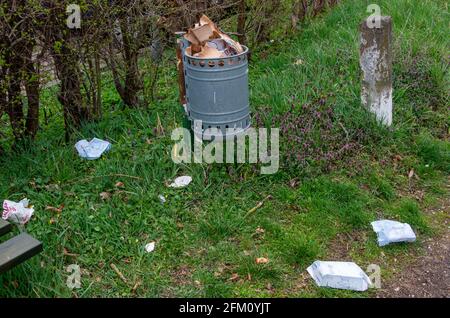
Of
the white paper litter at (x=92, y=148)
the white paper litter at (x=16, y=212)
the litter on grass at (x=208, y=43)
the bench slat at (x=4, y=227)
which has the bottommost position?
the white paper litter at (x=92, y=148)

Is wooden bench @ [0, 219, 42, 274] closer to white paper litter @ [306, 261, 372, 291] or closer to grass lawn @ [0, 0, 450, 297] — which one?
grass lawn @ [0, 0, 450, 297]

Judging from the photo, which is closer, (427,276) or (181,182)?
(427,276)

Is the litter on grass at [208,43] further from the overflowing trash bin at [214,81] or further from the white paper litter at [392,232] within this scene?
the white paper litter at [392,232]

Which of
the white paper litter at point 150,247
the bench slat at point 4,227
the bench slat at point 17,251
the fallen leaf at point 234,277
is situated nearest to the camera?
the bench slat at point 17,251

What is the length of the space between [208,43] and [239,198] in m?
1.18

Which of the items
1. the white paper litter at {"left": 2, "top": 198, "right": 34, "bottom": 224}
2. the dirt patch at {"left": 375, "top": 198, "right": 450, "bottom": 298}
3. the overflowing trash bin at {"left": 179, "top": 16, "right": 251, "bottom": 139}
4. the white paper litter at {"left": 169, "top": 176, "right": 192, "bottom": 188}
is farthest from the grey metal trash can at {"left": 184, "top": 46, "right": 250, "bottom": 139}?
the dirt patch at {"left": 375, "top": 198, "right": 450, "bottom": 298}

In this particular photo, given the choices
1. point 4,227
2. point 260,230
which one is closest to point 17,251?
point 4,227

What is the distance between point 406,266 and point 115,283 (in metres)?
1.88

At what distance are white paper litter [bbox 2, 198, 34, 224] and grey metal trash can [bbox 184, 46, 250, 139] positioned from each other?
1.37m

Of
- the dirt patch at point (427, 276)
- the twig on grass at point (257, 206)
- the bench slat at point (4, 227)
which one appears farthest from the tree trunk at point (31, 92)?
the dirt patch at point (427, 276)

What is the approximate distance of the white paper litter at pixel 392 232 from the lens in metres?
3.72

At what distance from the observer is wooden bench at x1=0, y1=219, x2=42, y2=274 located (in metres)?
2.91

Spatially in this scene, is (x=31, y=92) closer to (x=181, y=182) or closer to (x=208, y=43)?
(x=181, y=182)

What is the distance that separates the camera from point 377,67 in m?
4.71
